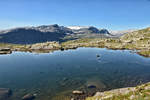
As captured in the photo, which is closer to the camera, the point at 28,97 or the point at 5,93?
the point at 28,97

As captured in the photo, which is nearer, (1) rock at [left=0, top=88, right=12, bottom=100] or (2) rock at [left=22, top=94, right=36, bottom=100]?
(2) rock at [left=22, top=94, right=36, bottom=100]

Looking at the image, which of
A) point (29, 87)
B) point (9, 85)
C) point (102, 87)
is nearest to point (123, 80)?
point (102, 87)

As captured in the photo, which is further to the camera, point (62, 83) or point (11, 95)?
point (62, 83)

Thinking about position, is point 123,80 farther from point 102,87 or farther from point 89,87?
point 89,87

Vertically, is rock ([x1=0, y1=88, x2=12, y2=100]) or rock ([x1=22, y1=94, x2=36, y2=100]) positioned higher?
rock ([x1=0, y1=88, x2=12, y2=100])

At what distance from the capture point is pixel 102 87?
133 ft

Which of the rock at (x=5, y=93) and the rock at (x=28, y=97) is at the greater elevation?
the rock at (x=5, y=93)

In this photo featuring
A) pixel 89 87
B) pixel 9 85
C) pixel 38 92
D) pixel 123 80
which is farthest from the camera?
pixel 123 80

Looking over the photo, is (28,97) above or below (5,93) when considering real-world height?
below

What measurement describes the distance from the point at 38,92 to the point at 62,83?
9769 millimetres

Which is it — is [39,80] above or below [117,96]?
below

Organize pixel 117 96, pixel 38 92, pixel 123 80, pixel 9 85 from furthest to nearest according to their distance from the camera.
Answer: pixel 123 80 < pixel 9 85 < pixel 38 92 < pixel 117 96

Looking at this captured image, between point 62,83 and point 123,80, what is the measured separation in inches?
907

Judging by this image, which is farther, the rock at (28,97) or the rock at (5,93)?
the rock at (5,93)
